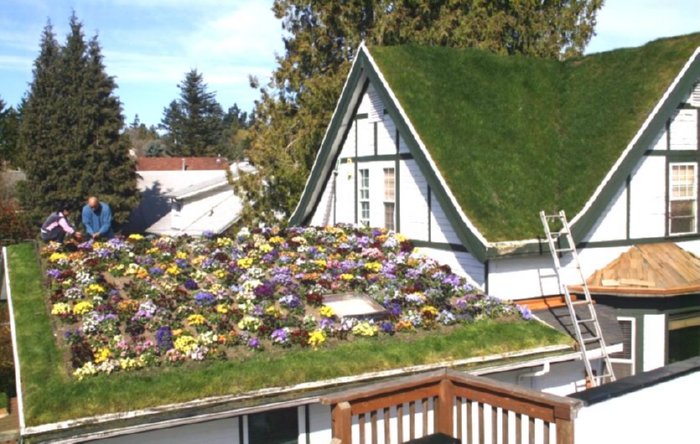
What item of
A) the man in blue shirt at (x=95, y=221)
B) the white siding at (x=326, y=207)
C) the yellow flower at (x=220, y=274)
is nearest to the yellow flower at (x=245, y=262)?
the yellow flower at (x=220, y=274)

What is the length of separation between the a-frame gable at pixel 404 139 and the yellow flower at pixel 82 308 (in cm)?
724

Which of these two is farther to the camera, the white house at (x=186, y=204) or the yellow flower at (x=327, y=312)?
the white house at (x=186, y=204)

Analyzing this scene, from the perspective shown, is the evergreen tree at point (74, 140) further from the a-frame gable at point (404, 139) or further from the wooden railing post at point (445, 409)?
the wooden railing post at point (445, 409)

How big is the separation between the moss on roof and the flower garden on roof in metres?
2.10

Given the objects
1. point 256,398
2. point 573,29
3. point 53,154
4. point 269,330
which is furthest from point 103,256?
point 53,154

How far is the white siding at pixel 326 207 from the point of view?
21078mm

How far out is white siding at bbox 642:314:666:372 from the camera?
14133 millimetres

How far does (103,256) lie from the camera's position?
14.2 meters

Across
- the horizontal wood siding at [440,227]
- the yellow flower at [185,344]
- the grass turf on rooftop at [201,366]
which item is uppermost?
the horizontal wood siding at [440,227]

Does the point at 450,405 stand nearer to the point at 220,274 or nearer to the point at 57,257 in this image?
the point at 220,274

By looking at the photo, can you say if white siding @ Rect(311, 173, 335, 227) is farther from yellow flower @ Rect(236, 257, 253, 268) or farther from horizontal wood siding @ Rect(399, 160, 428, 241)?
yellow flower @ Rect(236, 257, 253, 268)

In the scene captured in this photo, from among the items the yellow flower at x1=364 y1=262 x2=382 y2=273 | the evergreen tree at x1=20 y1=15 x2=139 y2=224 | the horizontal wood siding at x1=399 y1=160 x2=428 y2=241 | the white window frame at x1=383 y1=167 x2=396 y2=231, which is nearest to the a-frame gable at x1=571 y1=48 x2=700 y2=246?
the horizontal wood siding at x1=399 y1=160 x2=428 y2=241

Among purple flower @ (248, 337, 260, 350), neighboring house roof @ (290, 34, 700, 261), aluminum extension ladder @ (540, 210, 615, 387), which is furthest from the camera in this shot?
neighboring house roof @ (290, 34, 700, 261)

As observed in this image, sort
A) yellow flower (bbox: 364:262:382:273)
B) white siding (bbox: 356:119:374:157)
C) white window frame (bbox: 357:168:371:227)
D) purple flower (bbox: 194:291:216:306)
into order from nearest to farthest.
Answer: purple flower (bbox: 194:291:216:306)
yellow flower (bbox: 364:262:382:273)
white siding (bbox: 356:119:374:157)
white window frame (bbox: 357:168:371:227)
